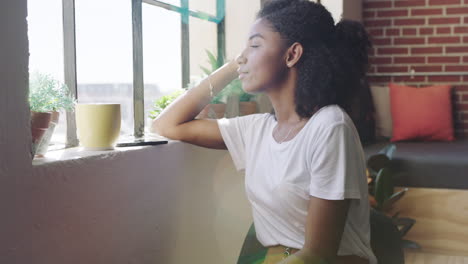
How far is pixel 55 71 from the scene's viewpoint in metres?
1.48

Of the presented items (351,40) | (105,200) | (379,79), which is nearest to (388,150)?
(379,79)

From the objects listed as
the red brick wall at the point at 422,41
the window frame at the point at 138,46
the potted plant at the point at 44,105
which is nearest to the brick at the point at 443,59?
the red brick wall at the point at 422,41

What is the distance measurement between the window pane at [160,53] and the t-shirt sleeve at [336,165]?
0.85 metres

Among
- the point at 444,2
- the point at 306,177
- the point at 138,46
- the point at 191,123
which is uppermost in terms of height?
the point at 444,2

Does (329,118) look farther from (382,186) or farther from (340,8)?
(340,8)

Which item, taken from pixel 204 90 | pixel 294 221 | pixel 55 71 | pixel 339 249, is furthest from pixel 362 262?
pixel 55 71

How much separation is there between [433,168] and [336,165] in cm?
187

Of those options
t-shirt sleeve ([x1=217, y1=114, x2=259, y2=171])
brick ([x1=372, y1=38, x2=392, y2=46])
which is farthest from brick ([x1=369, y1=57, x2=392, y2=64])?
t-shirt sleeve ([x1=217, y1=114, x2=259, y2=171])

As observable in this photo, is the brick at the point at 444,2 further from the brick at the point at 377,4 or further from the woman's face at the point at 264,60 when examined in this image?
the woman's face at the point at 264,60

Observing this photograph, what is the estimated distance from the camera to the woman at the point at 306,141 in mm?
1218

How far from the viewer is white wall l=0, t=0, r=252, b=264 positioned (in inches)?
37.2

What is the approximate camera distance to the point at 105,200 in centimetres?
125

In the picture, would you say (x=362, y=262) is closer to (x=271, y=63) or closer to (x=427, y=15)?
(x=271, y=63)

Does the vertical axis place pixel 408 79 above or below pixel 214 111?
above
